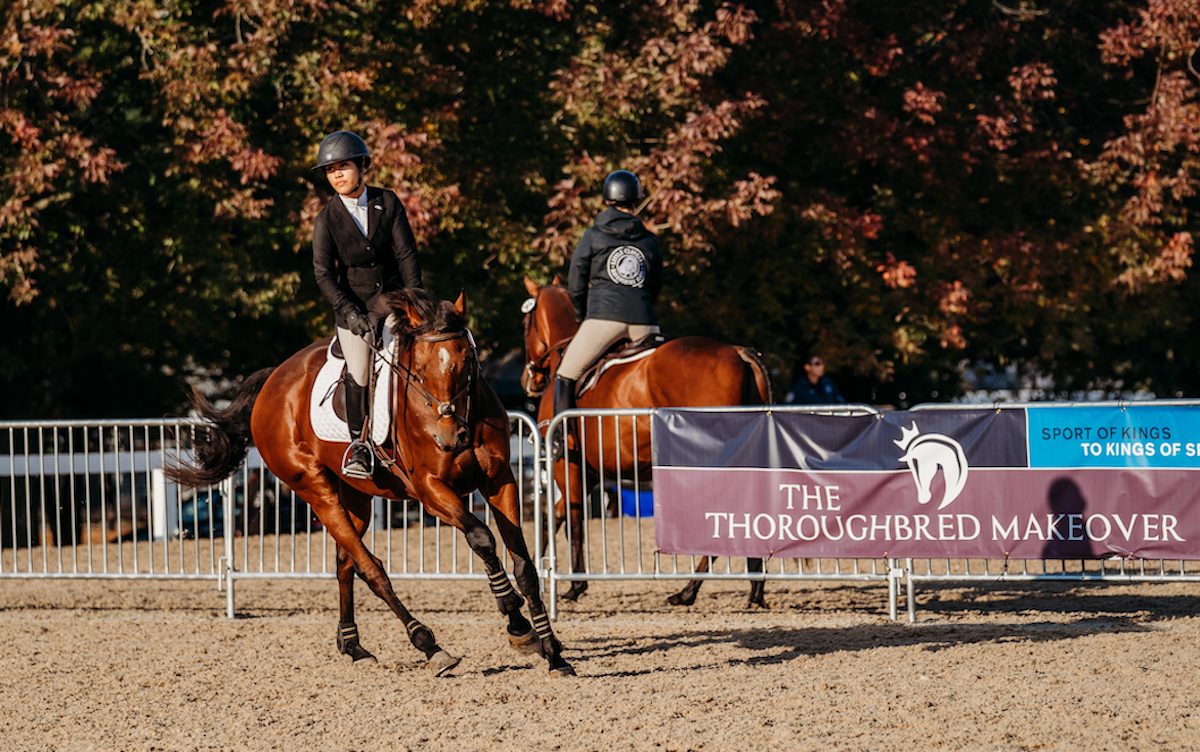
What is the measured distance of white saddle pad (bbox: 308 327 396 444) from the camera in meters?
7.50

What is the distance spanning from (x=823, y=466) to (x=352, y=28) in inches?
348

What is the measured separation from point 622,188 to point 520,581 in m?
3.94

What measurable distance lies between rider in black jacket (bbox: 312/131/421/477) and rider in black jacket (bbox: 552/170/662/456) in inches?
99.0

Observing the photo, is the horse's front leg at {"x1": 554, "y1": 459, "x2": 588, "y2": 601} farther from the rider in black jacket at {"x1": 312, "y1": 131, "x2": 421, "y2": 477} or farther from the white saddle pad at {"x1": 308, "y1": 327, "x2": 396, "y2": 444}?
the rider in black jacket at {"x1": 312, "y1": 131, "x2": 421, "y2": 477}

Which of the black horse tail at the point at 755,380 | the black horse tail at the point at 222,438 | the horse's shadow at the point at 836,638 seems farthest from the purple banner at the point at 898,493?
the black horse tail at the point at 222,438

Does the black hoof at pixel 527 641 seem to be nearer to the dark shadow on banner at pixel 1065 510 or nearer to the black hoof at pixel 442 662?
the black hoof at pixel 442 662

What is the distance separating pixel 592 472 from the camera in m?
10.5

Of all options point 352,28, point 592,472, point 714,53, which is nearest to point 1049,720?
point 592,472

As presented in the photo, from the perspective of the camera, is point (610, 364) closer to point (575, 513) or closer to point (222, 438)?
point (575, 513)

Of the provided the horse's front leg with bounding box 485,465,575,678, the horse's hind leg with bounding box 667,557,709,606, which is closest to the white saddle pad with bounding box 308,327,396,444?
the horse's front leg with bounding box 485,465,575,678

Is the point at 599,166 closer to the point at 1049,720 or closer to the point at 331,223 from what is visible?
the point at 331,223

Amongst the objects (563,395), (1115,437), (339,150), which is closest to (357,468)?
(339,150)

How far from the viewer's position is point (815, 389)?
15508mm

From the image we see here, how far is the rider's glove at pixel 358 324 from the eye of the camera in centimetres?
735
